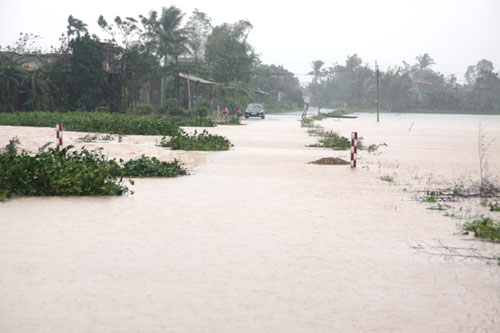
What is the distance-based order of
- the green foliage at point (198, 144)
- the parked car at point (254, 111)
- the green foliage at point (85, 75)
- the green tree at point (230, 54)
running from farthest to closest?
the green tree at point (230, 54) < the parked car at point (254, 111) < the green foliage at point (85, 75) < the green foliage at point (198, 144)

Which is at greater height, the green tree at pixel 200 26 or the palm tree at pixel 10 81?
the green tree at pixel 200 26

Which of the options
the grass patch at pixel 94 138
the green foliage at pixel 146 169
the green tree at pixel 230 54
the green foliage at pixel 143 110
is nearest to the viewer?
the green foliage at pixel 146 169

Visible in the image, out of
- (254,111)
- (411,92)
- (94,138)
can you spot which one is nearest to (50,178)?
(94,138)

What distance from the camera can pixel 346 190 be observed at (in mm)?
12625

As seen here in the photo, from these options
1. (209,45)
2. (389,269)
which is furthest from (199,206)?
(209,45)

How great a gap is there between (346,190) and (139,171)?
197 inches

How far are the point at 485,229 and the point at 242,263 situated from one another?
3895 mm

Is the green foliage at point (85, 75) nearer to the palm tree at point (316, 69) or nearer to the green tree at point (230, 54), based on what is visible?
the green tree at point (230, 54)

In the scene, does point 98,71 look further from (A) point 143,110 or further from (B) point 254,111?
(B) point 254,111

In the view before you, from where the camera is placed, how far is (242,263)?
6.54m

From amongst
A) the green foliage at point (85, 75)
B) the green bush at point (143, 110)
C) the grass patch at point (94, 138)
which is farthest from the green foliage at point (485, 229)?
the green bush at point (143, 110)

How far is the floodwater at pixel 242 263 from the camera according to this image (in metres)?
4.83

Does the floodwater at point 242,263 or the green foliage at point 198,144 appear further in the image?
the green foliage at point 198,144

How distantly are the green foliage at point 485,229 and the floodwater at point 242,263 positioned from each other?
176mm
